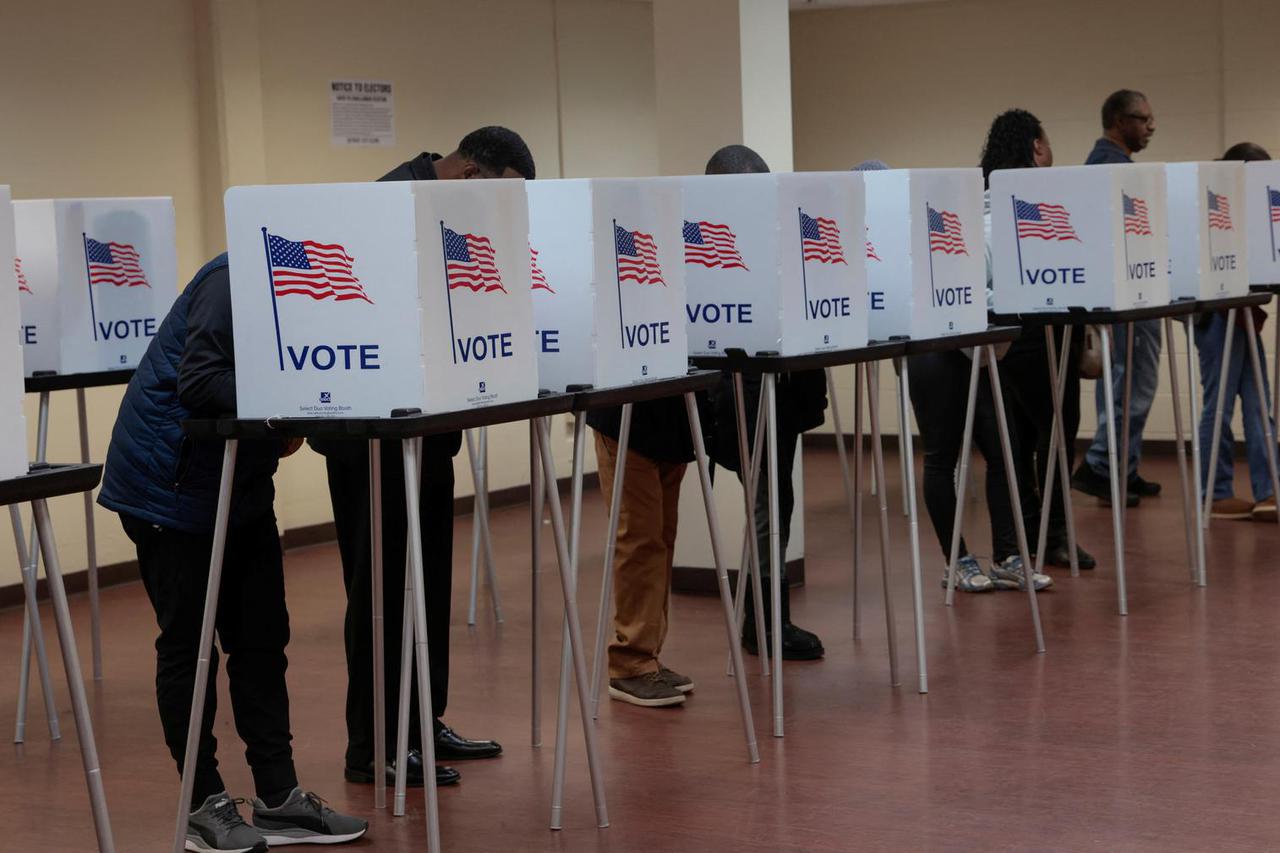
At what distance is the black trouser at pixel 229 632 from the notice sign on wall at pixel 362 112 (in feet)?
14.4

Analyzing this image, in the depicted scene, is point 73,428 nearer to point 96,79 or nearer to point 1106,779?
point 96,79

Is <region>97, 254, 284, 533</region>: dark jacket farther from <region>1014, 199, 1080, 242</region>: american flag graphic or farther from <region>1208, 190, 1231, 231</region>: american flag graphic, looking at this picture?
<region>1208, 190, 1231, 231</region>: american flag graphic

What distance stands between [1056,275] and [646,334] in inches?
80.1

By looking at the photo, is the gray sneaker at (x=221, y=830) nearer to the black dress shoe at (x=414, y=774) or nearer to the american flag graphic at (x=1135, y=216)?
the black dress shoe at (x=414, y=774)

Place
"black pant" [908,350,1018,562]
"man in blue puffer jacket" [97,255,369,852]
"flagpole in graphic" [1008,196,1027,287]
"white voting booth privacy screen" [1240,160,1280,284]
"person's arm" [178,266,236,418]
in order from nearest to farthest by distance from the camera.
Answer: "person's arm" [178,266,236,418], "man in blue puffer jacket" [97,255,369,852], "flagpole in graphic" [1008,196,1027,287], "black pant" [908,350,1018,562], "white voting booth privacy screen" [1240,160,1280,284]

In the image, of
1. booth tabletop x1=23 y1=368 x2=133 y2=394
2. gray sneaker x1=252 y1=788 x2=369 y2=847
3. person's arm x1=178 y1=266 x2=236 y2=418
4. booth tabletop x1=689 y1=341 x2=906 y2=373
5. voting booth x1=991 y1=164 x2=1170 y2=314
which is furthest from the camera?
voting booth x1=991 y1=164 x2=1170 y2=314

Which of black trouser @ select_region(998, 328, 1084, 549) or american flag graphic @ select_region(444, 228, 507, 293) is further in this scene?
black trouser @ select_region(998, 328, 1084, 549)

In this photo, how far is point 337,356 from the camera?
3275 millimetres

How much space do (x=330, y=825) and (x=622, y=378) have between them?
1168mm

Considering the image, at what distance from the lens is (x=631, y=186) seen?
3.93 meters

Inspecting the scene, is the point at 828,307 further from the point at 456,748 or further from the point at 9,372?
the point at 9,372

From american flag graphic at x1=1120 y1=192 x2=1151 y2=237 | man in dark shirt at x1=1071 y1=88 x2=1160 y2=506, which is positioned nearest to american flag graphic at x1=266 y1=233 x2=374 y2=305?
american flag graphic at x1=1120 y1=192 x2=1151 y2=237

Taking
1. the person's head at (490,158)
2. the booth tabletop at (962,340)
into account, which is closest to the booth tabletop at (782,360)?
the booth tabletop at (962,340)

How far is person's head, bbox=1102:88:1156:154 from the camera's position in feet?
22.1
